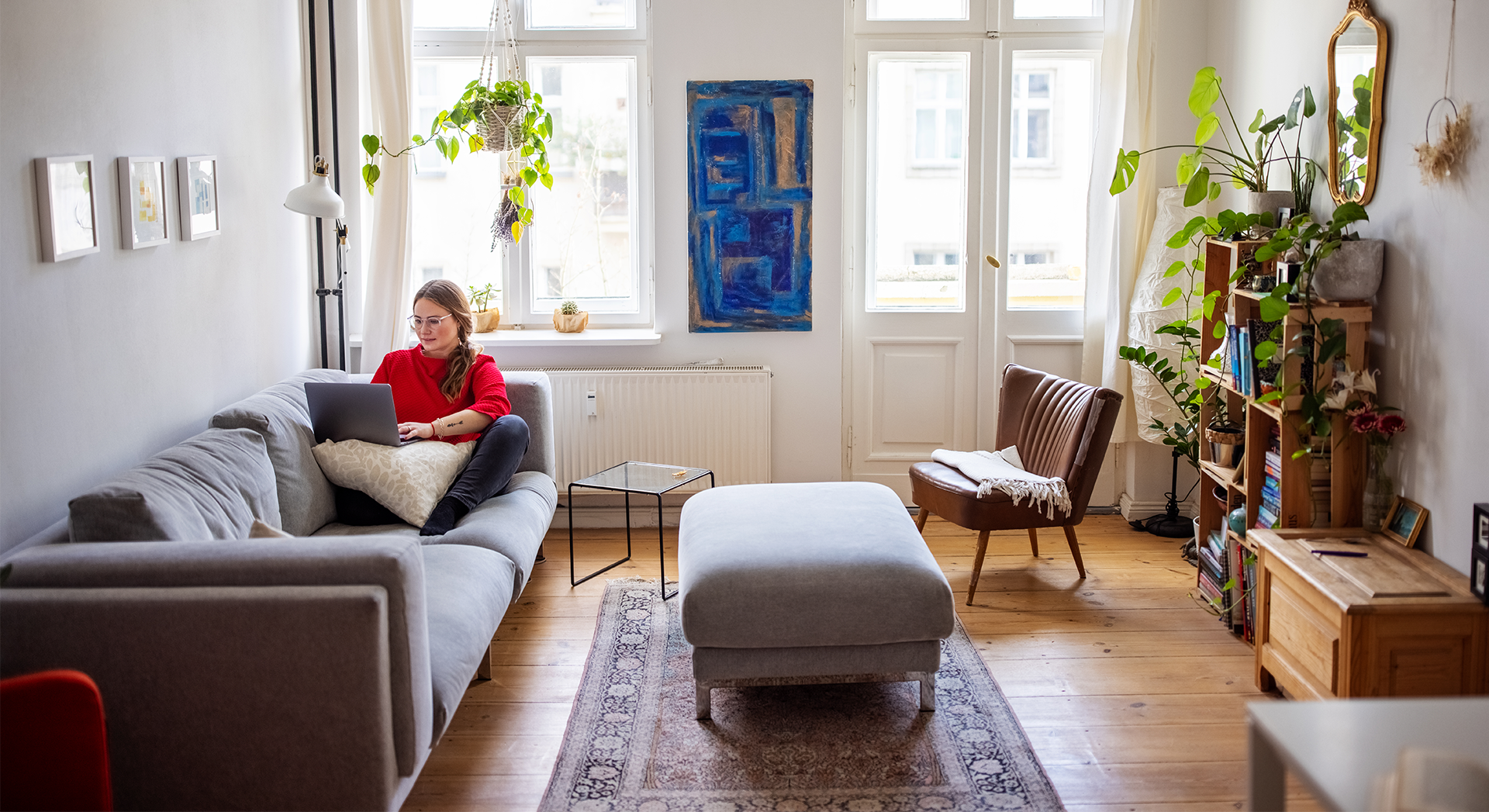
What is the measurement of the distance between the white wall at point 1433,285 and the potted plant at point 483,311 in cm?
325

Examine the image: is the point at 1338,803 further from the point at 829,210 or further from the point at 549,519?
the point at 829,210

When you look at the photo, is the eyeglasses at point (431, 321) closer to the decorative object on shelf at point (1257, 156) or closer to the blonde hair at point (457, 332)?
the blonde hair at point (457, 332)

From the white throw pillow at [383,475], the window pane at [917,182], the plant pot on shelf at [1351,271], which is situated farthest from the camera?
the window pane at [917,182]

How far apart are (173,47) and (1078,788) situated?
3210 mm

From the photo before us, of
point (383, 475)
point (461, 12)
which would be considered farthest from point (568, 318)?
point (383, 475)

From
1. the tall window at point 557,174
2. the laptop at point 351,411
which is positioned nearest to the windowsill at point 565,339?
the tall window at point 557,174

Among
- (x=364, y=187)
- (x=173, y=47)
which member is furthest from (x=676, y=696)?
(x=364, y=187)

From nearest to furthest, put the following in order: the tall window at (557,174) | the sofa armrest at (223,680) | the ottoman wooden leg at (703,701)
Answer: the sofa armrest at (223,680)
the ottoman wooden leg at (703,701)
the tall window at (557,174)

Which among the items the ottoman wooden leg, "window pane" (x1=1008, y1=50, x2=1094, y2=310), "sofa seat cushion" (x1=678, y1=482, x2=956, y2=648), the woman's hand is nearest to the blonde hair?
the woman's hand

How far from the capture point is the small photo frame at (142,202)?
3.00 metres

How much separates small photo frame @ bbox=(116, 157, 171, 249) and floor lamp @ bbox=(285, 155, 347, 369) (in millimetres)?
534

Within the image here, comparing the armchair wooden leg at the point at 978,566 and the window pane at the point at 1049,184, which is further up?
the window pane at the point at 1049,184

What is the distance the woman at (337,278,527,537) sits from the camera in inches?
146

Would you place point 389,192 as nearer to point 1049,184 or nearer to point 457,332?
point 457,332
